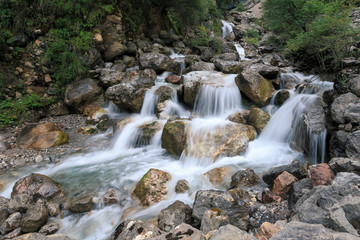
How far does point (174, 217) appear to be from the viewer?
345cm

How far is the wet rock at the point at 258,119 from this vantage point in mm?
6461

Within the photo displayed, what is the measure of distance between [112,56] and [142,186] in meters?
8.24

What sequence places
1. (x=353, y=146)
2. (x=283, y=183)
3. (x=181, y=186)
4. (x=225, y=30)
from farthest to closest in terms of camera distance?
(x=225, y=30)
(x=181, y=186)
(x=283, y=183)
(x=353, y=146)

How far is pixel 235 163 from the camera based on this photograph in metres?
5.39

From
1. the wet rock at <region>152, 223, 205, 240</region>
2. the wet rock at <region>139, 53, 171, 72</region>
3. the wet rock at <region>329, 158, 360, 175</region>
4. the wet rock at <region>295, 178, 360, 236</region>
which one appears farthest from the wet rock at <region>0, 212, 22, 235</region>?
the wet rock at <region>139, 53, 171, 72</region>

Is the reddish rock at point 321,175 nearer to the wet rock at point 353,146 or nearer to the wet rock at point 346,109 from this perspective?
the wet rock at point 353,146

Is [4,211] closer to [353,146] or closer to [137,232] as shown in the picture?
[137,232]

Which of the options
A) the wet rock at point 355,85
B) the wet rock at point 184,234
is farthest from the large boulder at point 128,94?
the wet rock at point 355,85

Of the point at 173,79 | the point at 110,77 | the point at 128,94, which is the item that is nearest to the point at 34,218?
the point at 128,94

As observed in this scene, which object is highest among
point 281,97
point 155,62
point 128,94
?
point 155,62

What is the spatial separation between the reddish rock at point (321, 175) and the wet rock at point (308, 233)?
1648 millimetres

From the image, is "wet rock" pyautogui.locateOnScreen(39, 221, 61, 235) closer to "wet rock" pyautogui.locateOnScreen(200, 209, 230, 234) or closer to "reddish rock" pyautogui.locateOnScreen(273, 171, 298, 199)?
"wet rock" pyautogui.locateOnScreen(200, 209, 230, 234)

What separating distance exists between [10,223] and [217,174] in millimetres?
4009

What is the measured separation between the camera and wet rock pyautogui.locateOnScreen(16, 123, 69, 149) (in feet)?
21.6
